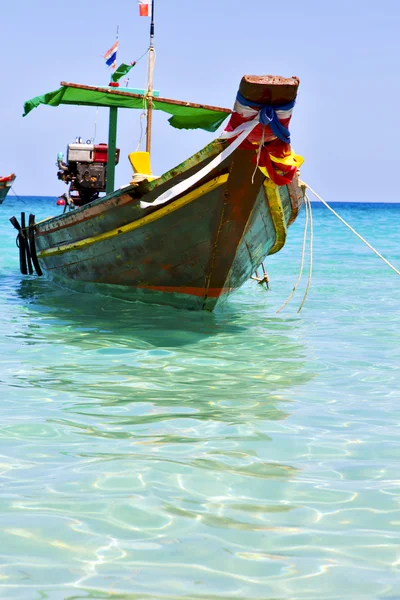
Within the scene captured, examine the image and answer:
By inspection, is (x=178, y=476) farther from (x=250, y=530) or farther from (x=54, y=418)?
(x=54, y=418)

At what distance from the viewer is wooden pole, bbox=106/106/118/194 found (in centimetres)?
1070

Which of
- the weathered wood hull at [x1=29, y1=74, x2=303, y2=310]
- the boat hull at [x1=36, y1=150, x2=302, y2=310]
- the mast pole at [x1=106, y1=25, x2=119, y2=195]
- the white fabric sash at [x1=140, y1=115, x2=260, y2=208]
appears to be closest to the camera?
the white fabric sash at [x1=140, y1=115, x2=260, y2=208]

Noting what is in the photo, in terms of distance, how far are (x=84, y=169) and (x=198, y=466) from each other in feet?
28.9

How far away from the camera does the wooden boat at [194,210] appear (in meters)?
6.87

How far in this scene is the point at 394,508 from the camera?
3193 millimetres

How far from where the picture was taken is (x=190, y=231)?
7.96 meters

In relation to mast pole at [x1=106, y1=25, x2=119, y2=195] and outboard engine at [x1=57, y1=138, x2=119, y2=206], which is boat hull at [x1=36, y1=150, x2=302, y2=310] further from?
outboard engine at [x1=57, y1=138, x2=119, y2=206]

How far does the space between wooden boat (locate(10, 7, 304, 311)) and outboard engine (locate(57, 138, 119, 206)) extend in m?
1.05

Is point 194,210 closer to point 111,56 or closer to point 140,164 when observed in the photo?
point 140,164

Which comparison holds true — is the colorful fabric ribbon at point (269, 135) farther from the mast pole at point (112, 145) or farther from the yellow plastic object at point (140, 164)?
the mast pole at point (112, 145)

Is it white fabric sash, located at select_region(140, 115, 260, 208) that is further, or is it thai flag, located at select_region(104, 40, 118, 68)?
thai flag, located at select_region(104, 40, 118, 68)

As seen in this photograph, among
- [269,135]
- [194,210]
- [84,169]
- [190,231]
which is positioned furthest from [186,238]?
[84,169]

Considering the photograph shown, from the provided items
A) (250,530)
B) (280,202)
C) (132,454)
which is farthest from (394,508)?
(280,202)

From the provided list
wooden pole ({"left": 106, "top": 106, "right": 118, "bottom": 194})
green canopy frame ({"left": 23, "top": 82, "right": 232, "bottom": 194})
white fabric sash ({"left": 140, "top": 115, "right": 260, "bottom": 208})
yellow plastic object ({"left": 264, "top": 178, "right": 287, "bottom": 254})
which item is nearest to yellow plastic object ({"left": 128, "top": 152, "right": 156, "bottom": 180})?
white fabric sash ({"left": 140, "top": 115, "right": 260, "bottom": 208})
